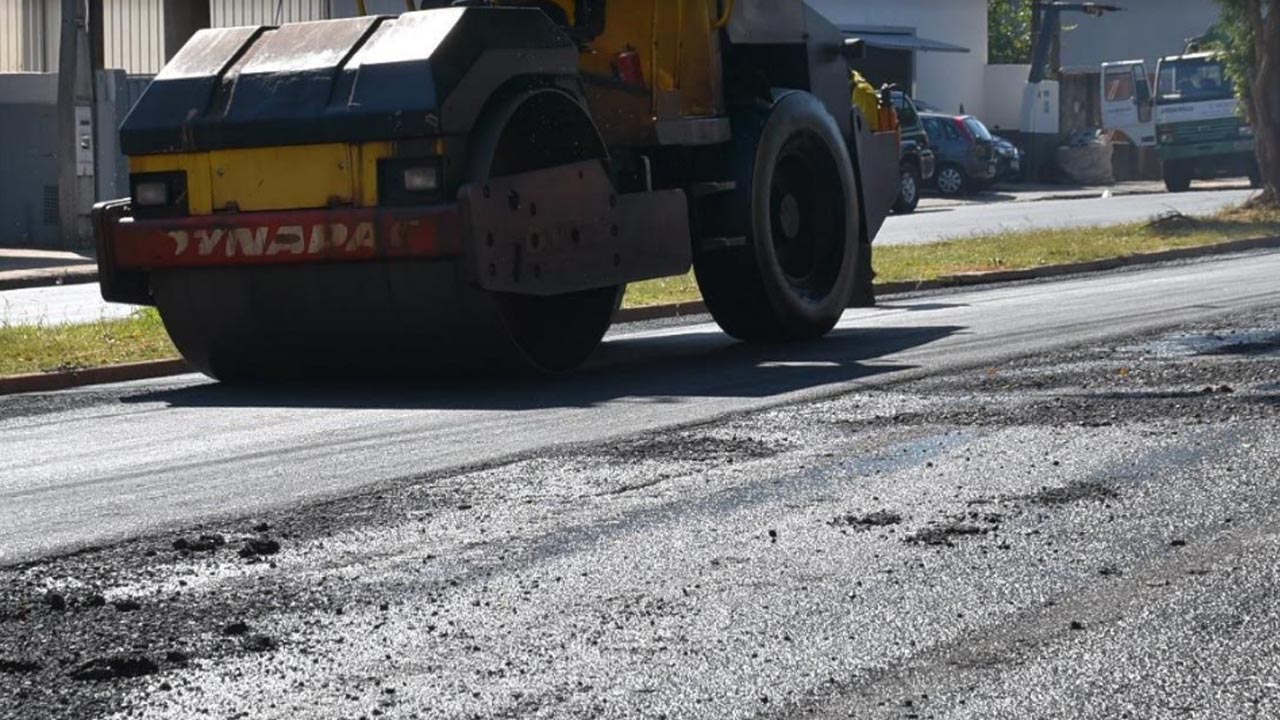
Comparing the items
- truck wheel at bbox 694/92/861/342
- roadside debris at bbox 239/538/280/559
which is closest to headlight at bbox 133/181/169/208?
truck wheel at bbox 694/92/861/342

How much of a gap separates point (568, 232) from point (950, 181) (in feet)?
112

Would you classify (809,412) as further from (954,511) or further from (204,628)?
(204,628)

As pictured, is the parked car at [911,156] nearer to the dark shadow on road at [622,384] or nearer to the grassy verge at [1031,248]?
Result: the grassy verge at [1031,248]

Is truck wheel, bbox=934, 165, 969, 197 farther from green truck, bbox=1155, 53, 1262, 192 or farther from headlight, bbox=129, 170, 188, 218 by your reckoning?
headlight, bbox=129, 170, 188, 218

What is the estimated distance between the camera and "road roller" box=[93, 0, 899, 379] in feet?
36.1

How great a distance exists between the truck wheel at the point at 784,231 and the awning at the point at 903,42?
37.3 m

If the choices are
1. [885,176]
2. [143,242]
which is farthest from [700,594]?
[885,176]

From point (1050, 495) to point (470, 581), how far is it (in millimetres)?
2232

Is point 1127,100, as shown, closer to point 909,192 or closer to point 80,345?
point 909,192

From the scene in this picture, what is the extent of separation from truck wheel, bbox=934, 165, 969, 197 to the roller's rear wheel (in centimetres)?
3350

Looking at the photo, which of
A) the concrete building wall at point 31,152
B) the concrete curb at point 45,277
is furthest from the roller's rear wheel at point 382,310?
the concrete building wall at point 31,152

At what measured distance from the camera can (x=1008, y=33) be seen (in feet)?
244

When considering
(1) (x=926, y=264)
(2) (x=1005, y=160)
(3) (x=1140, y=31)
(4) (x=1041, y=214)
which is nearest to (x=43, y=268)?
(1) (x=926, y=264)

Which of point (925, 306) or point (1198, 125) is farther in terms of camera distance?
point (1198, 125)
